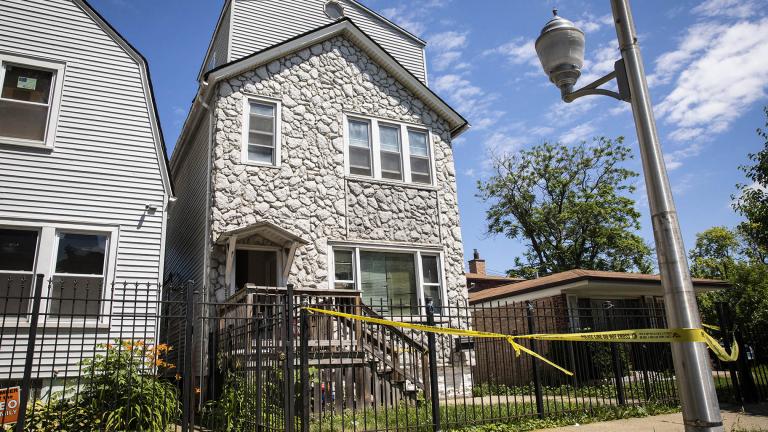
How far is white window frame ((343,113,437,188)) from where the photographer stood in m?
15.3

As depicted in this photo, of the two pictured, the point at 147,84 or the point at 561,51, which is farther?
the point at 147,84

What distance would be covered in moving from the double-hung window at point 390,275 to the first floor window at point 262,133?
299cm

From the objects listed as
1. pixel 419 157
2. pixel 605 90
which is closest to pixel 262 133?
pixel 419 157

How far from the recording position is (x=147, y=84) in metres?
12.8

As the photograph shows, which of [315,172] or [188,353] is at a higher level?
[315,172]

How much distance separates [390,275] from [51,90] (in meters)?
8.95

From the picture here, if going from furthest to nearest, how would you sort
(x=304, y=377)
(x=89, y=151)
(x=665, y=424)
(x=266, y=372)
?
(x=89, y=151), (x=665, y=424), (x=266, y=372), (x=304, y=377)

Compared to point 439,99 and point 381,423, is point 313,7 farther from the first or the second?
point 381,423

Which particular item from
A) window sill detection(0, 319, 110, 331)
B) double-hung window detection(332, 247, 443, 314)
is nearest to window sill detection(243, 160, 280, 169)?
double-hung window detection(332, 247, 443, 314)

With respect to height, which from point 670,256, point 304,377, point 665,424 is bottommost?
point 665,424

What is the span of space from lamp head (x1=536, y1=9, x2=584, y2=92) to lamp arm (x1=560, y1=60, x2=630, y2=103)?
0.05 meters

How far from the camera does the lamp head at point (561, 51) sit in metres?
5.07

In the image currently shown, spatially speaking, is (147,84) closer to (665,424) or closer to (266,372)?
(266,372)

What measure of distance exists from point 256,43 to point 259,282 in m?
7.40
